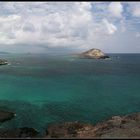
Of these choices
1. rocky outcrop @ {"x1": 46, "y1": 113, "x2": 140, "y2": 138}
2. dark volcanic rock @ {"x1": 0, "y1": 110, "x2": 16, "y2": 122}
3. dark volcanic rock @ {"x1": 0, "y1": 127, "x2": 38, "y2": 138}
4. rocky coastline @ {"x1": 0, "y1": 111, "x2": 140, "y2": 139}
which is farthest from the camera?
dark volcanic rock @ {"x1": 0, "y1": 110, "x2": 16, "y2": 122}

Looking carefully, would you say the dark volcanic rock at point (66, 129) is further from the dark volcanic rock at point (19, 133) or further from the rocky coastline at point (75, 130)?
the dark volcanic rock at point (19, 133)

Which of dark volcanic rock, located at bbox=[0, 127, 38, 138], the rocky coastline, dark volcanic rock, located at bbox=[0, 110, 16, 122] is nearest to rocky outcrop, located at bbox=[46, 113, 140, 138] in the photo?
the rocky coastline

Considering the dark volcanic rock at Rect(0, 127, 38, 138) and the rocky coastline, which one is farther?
the dark volcanic rock at Rect(0, 127, 38, 138)

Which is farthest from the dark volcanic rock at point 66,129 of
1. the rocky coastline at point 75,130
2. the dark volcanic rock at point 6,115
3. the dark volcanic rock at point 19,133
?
the dark volcanic rock at point 6,115

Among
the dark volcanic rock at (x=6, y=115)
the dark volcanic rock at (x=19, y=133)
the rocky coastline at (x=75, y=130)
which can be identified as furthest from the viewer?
the dark volcanic rock at (x=6, y=115)

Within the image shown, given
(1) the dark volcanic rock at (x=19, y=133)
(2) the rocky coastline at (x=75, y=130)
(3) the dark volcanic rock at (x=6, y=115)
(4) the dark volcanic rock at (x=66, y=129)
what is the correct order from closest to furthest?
1. (2) the rocky coastline at (x=75, y=130)
2. (1) the dark volcanic rock at (x=19, y=133)
3. (4) the dark volcanic rock at (x=66, y=129)
4. (3) the dark volcanic rock at (x=6, y=115)

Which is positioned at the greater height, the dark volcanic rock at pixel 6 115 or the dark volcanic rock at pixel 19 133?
the dark volcanic rock at pixel 6 115

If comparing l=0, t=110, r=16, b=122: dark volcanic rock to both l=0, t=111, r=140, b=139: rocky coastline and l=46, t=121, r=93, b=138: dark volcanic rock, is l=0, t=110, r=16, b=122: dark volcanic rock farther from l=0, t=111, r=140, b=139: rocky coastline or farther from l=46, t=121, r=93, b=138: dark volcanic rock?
l=46, t=121, r=93, b=138: dark volcanic rock

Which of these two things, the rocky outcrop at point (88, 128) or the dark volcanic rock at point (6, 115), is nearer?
the rocky outcrop at point (88, 128)

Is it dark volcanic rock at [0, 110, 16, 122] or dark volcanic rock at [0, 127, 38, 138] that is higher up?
dark volcanic rock at [0, 110, 16, 122]

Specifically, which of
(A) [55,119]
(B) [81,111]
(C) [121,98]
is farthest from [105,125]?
(C) [121,98]

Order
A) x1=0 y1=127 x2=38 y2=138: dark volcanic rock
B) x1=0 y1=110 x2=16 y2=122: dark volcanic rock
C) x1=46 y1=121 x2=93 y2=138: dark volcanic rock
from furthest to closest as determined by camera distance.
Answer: x1=0 y1=110 x2=16 y2=122: dark volcanic rock, x1=46 y1=121 x2=93 y2=138: dark volcanic rock, x1=0 y1=127 x2=38 y2=138: dark volcanic rock

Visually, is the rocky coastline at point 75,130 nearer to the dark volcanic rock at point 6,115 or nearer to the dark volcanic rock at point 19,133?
the dark volcanic rock at point 19,133

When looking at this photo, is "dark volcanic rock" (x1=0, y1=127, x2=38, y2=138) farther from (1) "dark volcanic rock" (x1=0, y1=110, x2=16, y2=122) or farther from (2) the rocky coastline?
(1) "dark volcanic rock" (x1=0, y1=110, x2=16, y2=122)
